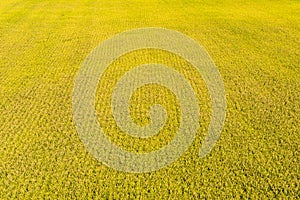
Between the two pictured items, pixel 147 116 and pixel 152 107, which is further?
pixel 152 107

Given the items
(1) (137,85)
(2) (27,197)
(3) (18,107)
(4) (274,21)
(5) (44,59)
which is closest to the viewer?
(2) (27,197)

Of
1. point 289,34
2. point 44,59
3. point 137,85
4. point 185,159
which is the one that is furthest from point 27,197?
point 289,34

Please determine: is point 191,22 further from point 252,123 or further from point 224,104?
point 252,123

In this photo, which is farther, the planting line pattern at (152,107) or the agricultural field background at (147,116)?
the planting line pattern at (152,107)

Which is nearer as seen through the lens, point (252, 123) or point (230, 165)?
point (230, 165)

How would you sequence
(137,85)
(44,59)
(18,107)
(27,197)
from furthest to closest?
(44,59) → (137,85) → (18,107) → (27,197)

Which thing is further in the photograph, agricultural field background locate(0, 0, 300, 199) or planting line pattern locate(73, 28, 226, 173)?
planting line pattern locate(73, 28, 226, 173)

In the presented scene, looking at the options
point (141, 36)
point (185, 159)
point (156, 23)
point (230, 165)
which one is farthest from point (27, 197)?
point (156, 23)
